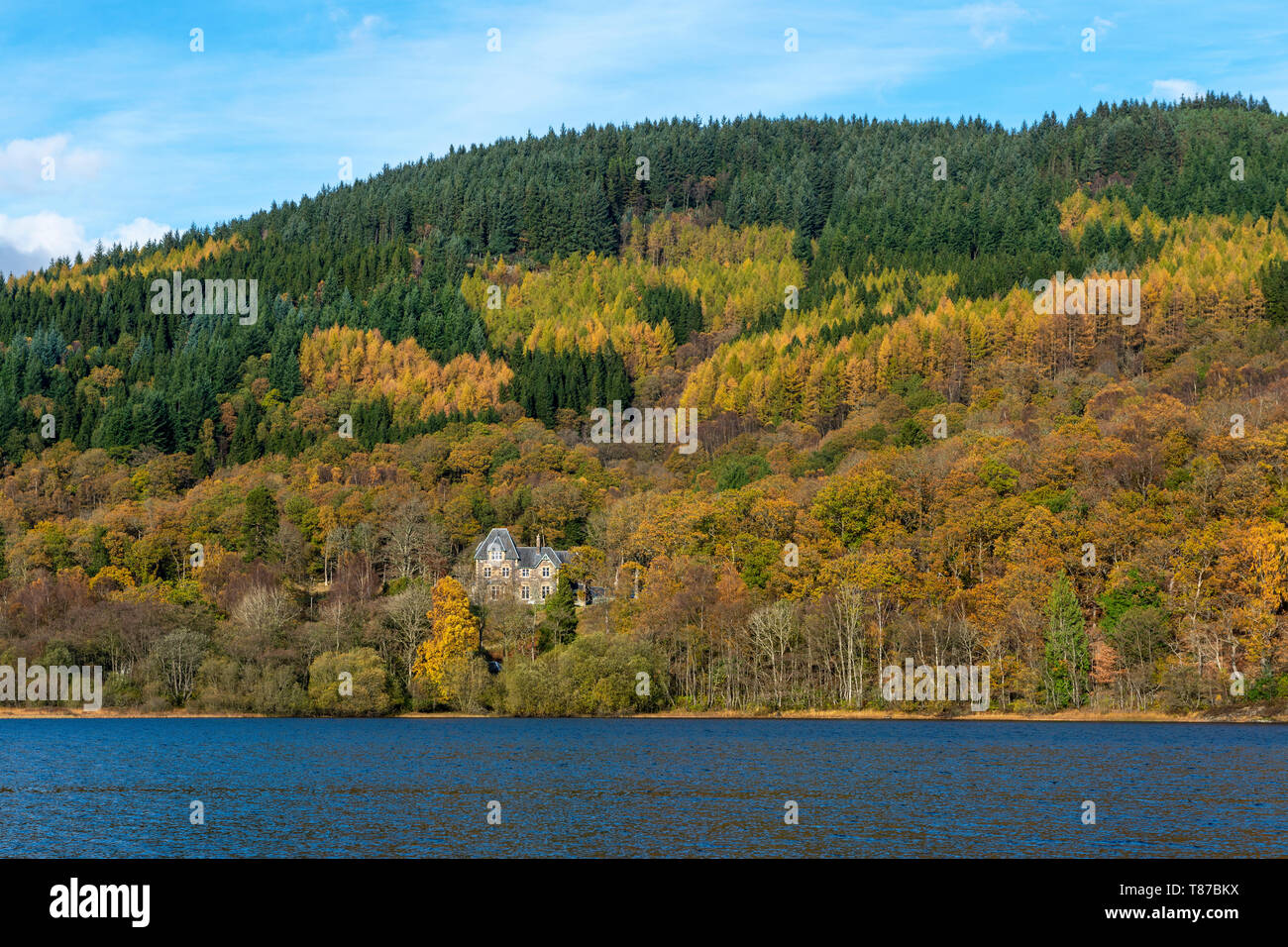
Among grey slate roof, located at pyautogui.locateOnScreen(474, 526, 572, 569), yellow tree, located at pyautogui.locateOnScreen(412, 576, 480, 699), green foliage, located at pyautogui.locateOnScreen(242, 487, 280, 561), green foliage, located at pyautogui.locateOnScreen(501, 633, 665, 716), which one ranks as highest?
green foliage, located at pyautogui.locateOnScreen(242, 487, 280, 561)

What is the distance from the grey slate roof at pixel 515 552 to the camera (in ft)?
463

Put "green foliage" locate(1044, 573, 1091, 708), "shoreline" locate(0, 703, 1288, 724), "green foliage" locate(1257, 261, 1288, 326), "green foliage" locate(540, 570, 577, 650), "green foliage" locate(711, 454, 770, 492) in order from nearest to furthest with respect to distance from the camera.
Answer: "shoreline" locate(0, 703, 1288, 724), "green foliage" locate(1044, 573, 1091, 708), "green foliage" locate(540, 570, 577, 650), "green foliage" locate(711, 454, 770, 492), "green foliage" locate(1257, 261, 1288, 326)

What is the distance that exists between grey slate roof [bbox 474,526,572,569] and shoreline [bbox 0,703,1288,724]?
4032cm

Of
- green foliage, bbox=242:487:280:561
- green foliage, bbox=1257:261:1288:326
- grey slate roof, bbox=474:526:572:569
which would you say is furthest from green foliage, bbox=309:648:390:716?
green foliage, bbox=1257:261:1288:326

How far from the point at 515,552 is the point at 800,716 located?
A: 2122 inches

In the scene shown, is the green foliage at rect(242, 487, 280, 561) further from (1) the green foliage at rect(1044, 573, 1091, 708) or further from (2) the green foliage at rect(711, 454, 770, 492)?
(1) the green foliage at rect(1044, 573, 1091, 708)

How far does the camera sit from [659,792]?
171ft

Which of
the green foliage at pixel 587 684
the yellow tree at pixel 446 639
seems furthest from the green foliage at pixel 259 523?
the green foliage at pixel 587 684

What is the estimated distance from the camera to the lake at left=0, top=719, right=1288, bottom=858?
40875mm

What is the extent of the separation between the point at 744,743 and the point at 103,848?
136 feet

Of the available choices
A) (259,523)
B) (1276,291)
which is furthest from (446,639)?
(1276,291)

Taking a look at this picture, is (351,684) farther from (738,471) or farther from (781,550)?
(738,471)

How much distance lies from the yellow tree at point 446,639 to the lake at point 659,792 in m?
17.0
